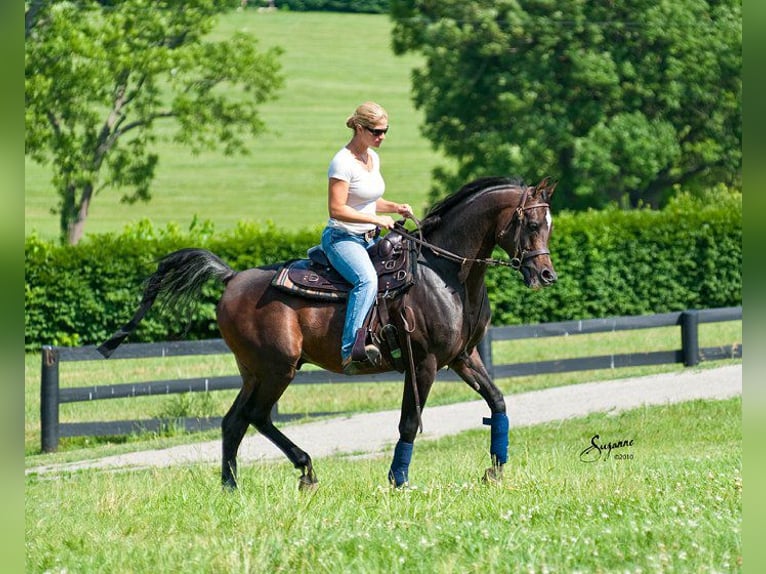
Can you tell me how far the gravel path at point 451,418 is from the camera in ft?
41.1

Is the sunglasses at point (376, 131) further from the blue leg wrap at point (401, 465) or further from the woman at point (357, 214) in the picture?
the blue leg wrap at point (401, 465)

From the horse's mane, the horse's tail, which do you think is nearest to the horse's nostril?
the horse's mane

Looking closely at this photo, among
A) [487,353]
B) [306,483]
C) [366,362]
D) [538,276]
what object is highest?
[538,276]

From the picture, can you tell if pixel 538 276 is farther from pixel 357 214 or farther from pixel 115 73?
pixel 115 73

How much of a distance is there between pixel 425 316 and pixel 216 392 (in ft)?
33.2

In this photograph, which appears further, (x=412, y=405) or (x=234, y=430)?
(x=234, y=430)

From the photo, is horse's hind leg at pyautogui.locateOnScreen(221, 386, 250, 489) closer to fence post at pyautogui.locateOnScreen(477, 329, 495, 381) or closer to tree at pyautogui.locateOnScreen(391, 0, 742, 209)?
fence post at pyautogui.locateOnScreen(477, 329, 495, 381)

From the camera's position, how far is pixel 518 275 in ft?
74.0

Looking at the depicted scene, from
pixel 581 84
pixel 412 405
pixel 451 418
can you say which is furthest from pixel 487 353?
pixel 581 84

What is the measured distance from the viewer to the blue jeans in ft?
27.2

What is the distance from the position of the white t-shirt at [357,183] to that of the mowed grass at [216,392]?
6054 millimetres
